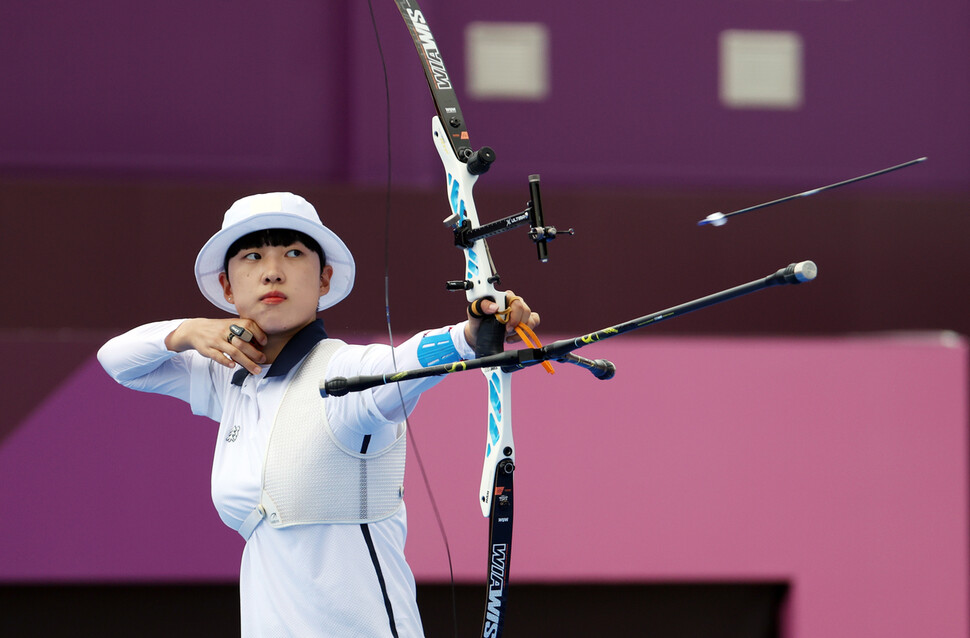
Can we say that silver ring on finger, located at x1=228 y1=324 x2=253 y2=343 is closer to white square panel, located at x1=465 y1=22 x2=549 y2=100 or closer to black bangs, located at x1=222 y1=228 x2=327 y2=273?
black bangs, located at x1=222 y1=228 x2=327 y2=273

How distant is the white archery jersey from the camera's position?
1507mm

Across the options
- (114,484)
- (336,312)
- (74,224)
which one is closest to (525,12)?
(336,312)

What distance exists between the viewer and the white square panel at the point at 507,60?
3.65 m

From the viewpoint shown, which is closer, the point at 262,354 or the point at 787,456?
the point at 262,354

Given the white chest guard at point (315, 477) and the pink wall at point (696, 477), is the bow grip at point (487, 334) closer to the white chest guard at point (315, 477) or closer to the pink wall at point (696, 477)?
the white chest guard at point (315, 477)

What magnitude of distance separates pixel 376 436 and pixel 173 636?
1740mm

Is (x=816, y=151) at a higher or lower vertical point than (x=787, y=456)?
higher

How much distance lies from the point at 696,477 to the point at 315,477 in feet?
5.48

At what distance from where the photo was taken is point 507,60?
3.64m

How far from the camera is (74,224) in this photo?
3.11m

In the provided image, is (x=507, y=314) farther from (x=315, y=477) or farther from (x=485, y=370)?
(x=315, y=477)

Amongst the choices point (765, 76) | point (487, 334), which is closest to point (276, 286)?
point (487, 334)

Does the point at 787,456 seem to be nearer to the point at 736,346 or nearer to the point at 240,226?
the point at 736,346

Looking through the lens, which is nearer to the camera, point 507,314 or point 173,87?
point 507,314
